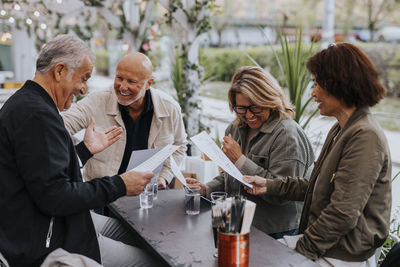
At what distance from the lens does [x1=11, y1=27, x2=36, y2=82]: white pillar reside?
23.9ft

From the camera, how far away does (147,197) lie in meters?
2.04

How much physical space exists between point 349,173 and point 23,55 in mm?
6961

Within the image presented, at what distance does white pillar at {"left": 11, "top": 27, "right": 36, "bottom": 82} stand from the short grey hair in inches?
240

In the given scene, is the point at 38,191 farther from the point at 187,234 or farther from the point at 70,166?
the point at 187,234

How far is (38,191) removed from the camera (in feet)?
4.68

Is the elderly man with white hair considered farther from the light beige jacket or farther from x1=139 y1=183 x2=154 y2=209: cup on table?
the light beige jacket

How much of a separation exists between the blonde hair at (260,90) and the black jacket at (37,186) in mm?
927

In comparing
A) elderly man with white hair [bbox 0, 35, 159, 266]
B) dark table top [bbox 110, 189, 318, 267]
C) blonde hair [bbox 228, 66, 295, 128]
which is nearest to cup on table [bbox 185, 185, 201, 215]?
dark table top [bbox 110, 189, 318, 267]

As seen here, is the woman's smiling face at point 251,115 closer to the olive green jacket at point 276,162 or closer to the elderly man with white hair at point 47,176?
the olive green jacket at point 276,162

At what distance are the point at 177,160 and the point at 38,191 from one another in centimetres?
154

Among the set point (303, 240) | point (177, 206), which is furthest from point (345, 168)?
point (177, 206)

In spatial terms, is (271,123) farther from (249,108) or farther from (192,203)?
(192,203)

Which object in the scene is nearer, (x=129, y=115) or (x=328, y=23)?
(x=129, y=115)

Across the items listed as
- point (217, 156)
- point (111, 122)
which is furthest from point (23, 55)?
point (217, 156)
